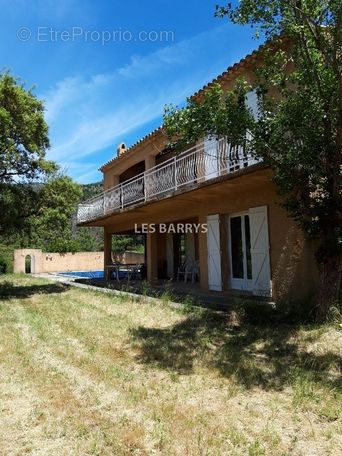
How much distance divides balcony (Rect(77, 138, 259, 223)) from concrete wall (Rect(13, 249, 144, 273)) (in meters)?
13.2

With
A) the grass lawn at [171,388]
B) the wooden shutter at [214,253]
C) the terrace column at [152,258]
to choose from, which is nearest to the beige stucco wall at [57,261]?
the terrace column at [152,258]

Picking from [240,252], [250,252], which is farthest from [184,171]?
[250,252]

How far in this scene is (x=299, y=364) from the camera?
17.9 ft

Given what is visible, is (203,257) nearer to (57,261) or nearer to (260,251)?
(260,251)

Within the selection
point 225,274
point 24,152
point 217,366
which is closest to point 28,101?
point 24,152

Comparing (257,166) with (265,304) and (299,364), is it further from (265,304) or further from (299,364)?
(299,364)

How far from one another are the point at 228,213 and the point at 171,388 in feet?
23.8

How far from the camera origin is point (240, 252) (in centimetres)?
1136

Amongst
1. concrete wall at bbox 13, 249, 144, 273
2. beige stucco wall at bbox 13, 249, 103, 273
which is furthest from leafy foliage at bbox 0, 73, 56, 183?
beige stucco wall at bbox 13, 249, 103, 273

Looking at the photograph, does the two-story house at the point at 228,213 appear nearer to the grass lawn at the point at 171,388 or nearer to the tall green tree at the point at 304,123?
the tall green tree at the point at 304,123

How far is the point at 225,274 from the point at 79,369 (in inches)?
268

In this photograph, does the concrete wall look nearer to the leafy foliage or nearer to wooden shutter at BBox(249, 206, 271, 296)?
the leafy foliage

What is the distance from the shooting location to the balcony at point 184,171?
33.9 ft

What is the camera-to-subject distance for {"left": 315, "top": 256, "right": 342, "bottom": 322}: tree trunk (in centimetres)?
706
